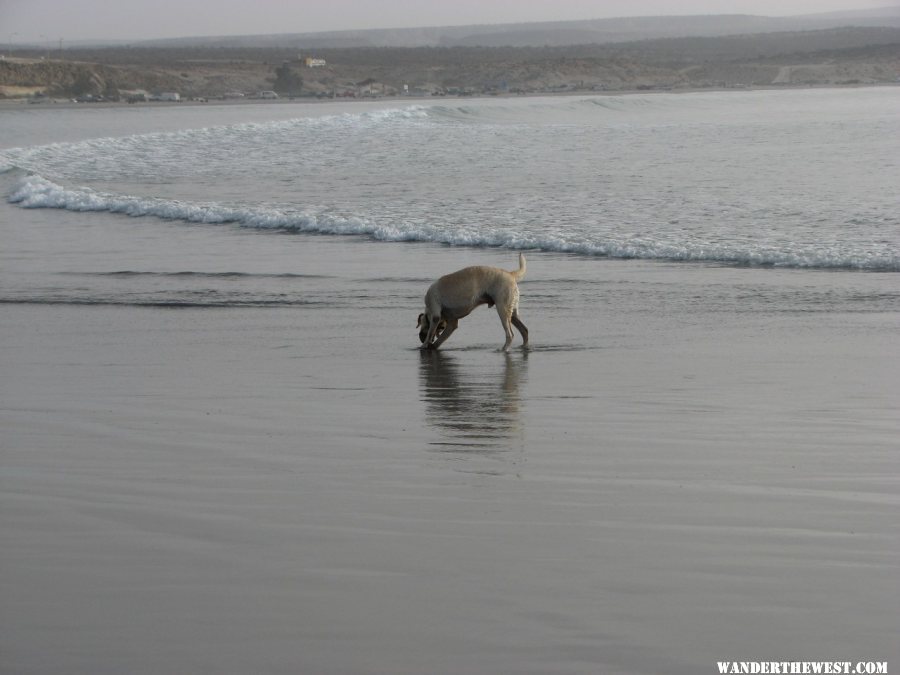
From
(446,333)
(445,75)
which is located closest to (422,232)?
(446,333)

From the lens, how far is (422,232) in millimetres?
19672

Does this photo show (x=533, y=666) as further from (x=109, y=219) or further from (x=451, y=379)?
(x=109, y=219)

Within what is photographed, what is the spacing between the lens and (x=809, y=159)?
31781 millimetres

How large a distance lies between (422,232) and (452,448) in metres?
12.3

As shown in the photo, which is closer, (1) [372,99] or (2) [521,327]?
(2) [521,327]

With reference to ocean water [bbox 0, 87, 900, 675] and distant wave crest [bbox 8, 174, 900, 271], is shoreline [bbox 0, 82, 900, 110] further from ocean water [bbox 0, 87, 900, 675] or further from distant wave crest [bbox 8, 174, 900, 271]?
ocean water [bbox 0, 87, 900, 675]

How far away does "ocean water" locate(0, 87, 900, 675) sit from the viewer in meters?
4.84

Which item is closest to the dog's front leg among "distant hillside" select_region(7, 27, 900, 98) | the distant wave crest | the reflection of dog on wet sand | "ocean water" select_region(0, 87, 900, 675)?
the reflection of dog on wet sand

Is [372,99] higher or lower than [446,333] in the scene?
higher

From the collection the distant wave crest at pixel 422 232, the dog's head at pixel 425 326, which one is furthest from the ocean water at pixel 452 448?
the dog's head at pixel 425 326

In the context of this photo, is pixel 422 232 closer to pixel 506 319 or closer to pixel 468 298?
pixel 468 298

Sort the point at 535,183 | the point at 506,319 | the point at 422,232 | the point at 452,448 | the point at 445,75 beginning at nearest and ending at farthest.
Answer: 1. the point at 452,448
2. the point at 506,319
3. the point at 422,232
4. the point at 535,183
5. the point at 445,75

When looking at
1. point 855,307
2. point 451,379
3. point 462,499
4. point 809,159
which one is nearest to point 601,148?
point 809,159

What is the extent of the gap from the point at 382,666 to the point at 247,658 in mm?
469
